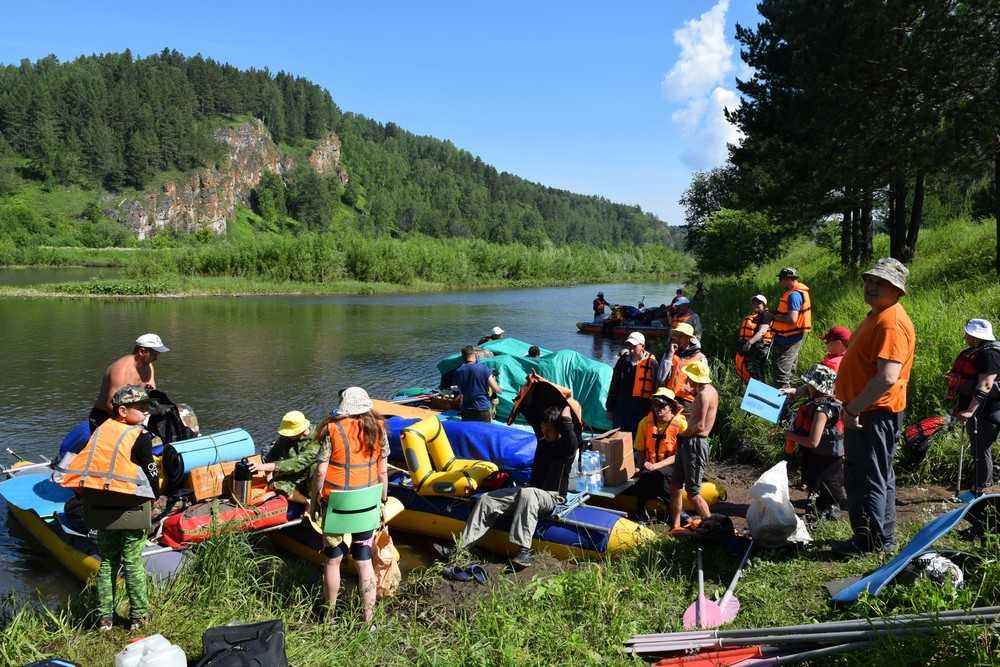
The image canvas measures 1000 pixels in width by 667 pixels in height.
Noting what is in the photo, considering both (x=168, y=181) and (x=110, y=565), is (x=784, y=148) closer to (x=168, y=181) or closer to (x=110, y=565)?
(x=110, y=565)

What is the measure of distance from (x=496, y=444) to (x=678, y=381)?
235cm

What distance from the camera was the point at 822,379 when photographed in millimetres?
6879

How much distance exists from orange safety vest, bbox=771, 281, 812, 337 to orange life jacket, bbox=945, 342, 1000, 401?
329 centimetres

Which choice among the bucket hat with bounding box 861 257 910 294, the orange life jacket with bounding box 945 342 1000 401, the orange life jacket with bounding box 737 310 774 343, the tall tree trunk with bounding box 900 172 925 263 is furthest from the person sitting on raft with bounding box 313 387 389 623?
the tall tree trunk with bounding box 900 172 925 263

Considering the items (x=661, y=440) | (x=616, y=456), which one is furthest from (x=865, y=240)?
(x=661, y=440)

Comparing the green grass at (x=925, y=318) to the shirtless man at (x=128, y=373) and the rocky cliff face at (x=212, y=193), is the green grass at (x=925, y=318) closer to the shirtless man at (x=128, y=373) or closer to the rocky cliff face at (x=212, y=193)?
the shirtless man at (x=128, y=373)

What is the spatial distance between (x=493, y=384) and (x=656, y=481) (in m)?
4.16

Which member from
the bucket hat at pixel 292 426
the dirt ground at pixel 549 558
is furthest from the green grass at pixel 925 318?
the bucket hat at pixel 292 426

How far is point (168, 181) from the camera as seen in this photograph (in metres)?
128

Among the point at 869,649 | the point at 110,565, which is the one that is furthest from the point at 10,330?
the point at 869,649

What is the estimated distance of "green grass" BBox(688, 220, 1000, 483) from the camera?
29.7 ft

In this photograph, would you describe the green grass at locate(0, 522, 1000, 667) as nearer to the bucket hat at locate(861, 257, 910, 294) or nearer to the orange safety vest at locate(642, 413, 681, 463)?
the orange safety vest at locate(642, 413, 681, 463)

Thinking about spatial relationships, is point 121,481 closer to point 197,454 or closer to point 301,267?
point 197,454

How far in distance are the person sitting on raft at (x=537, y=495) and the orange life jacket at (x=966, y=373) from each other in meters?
3.78
